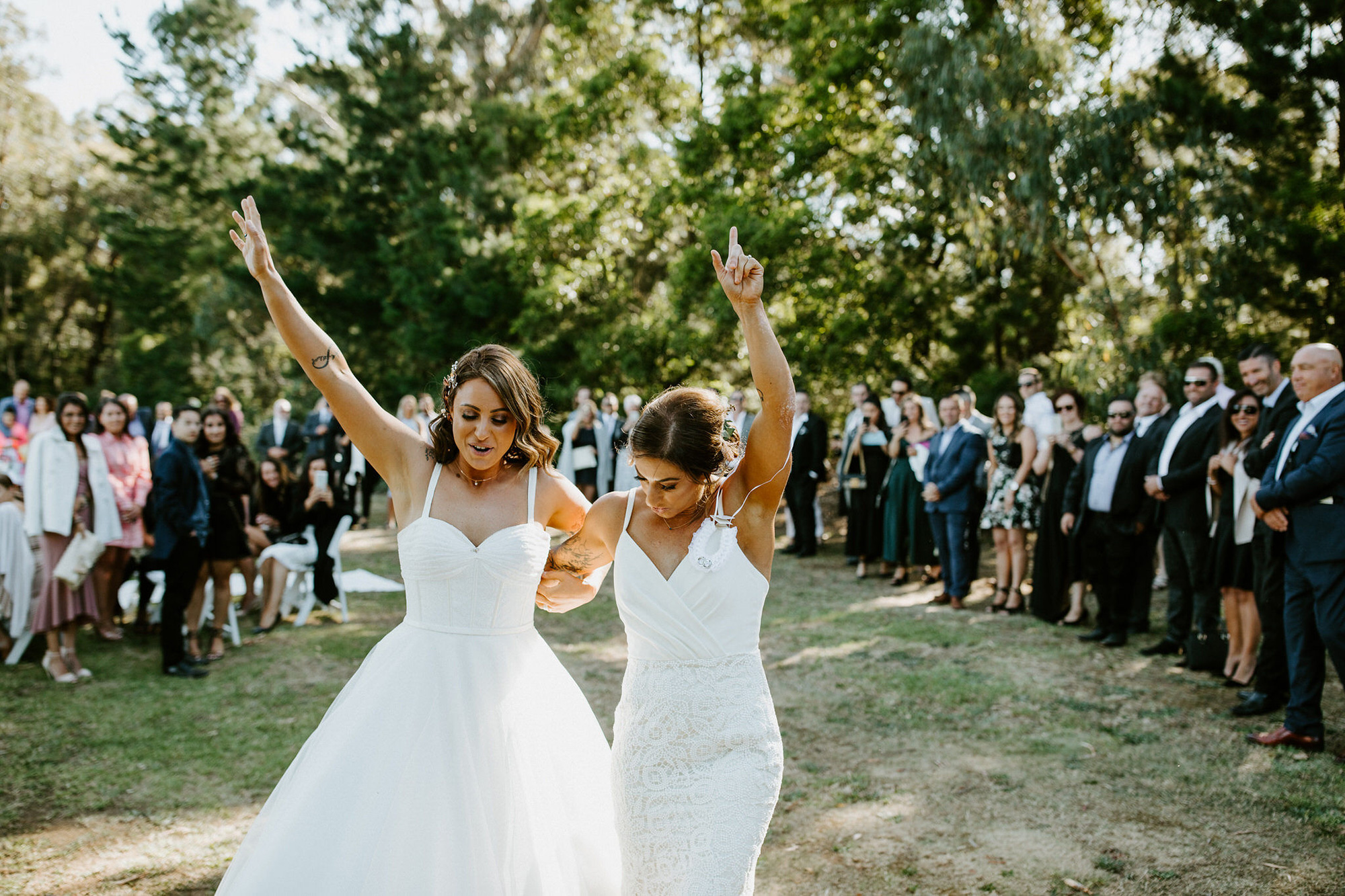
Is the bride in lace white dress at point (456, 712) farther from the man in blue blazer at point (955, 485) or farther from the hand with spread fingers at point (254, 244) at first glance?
the man in blue blazer at point (955, 485)

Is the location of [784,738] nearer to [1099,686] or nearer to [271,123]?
[1099,686]

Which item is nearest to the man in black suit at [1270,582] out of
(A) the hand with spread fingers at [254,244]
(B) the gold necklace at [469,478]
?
(B) the gold necklace at [469,478]

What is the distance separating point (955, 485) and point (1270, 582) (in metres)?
3.73

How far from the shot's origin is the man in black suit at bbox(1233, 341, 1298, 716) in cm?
587

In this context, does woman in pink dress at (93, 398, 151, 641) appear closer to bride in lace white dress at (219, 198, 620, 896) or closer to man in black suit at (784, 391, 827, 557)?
bride in lace white dress at (219, 198, 620, 896)

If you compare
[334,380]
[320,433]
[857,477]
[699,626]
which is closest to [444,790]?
[699,626]

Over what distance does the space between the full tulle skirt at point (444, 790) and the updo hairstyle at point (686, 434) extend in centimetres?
86

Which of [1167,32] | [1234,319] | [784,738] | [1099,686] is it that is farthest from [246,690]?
[1167,32]

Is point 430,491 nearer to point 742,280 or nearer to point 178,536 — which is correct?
point 742,280

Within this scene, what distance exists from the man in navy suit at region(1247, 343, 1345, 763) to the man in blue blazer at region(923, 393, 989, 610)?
3.95 metres

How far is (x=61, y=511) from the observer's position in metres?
7.39

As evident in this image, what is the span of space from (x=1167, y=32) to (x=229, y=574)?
44.2 feet

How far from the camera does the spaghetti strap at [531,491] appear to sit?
313cm

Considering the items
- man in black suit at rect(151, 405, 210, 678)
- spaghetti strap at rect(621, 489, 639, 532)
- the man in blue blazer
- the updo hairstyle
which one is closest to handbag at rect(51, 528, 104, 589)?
man in black suit at rect(151, 405, 210, 678)
